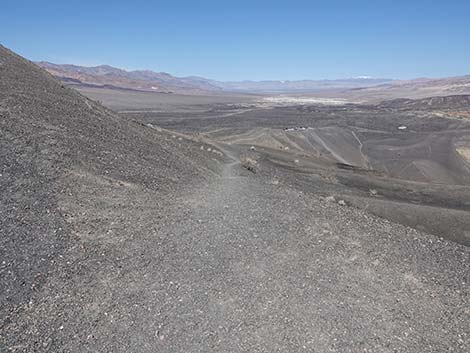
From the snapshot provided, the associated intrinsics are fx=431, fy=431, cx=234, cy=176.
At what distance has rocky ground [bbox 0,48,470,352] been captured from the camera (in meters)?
7.77

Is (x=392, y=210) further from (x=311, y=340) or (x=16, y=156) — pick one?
(x=16, y=156)

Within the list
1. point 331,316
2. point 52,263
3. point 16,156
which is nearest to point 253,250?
point 331,316

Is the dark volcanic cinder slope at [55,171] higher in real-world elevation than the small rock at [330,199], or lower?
higher

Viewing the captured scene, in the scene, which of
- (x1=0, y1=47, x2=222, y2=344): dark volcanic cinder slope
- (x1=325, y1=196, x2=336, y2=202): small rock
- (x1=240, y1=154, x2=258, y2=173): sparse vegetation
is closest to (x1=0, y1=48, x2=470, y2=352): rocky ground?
(x1=0, y1=47, x2=222, y2=344): dark volcanic cinder slope

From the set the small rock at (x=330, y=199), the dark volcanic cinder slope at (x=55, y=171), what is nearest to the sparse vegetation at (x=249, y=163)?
the dark volcanic cinder slope at (x=55, y=171)

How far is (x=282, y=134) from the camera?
52719mm

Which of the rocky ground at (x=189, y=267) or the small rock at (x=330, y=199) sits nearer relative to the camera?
the rocky ground at (x=189, y=267)

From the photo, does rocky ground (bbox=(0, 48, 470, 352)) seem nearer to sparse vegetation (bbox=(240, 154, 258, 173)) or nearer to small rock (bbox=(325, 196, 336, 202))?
small rock (bbox=(325, 196, 336, 202))

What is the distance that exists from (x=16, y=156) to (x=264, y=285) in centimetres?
871

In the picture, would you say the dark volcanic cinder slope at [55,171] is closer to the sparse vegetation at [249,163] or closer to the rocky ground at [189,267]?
the rocky ground at [189,267]

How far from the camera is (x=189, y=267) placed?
10016mm

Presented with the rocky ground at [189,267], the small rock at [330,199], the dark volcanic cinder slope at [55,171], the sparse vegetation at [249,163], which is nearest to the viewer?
the rocky ground at [189,267]

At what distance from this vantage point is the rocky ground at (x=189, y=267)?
306 inches

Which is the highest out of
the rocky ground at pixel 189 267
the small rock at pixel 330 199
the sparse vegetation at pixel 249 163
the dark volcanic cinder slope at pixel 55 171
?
the dark volcanic cinder slope at pixel 55 171
